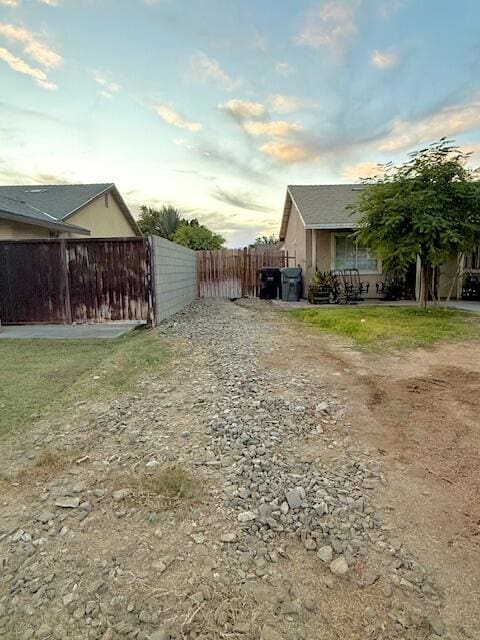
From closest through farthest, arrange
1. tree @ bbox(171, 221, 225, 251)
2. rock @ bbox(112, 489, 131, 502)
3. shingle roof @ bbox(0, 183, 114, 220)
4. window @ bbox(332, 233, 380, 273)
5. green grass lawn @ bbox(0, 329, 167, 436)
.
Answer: rock @ bbox(112, 489, 131, 502), green grass lawn @ bbox(0, 329, 167, 436), shingle roof @ bbox(0, 183, 114, 220), window @ bbox(332, 233, 380, 273), tree @ bbox(171, 221, 225, 251)

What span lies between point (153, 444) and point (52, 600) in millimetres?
1437

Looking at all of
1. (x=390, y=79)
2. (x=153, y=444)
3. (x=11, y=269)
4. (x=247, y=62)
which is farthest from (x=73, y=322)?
(x=390, y=79)

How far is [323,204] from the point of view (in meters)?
13.8

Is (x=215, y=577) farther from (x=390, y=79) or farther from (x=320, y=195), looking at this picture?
(x=320, y=195)

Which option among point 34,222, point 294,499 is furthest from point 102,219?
point 294,499

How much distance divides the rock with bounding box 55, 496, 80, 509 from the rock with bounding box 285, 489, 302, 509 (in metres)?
1.27

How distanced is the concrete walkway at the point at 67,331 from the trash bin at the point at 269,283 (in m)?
6.81

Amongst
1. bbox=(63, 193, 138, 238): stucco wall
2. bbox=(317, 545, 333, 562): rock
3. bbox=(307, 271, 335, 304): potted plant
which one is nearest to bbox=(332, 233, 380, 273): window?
bbox=(307, 271, 335, 304): potted plant

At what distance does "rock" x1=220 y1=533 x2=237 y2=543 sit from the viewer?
1928mm

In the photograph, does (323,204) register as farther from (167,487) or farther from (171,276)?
(167,487)

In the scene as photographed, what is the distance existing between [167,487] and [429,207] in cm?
856

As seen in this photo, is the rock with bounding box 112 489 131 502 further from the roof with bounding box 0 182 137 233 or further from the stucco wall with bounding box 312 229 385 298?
the stucco wall with bounding box 312 229 385 298

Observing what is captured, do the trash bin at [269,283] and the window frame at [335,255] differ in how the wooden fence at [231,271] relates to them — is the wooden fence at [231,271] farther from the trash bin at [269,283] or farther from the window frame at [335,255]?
the window frame at [335,255]

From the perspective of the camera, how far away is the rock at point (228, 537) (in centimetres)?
193
